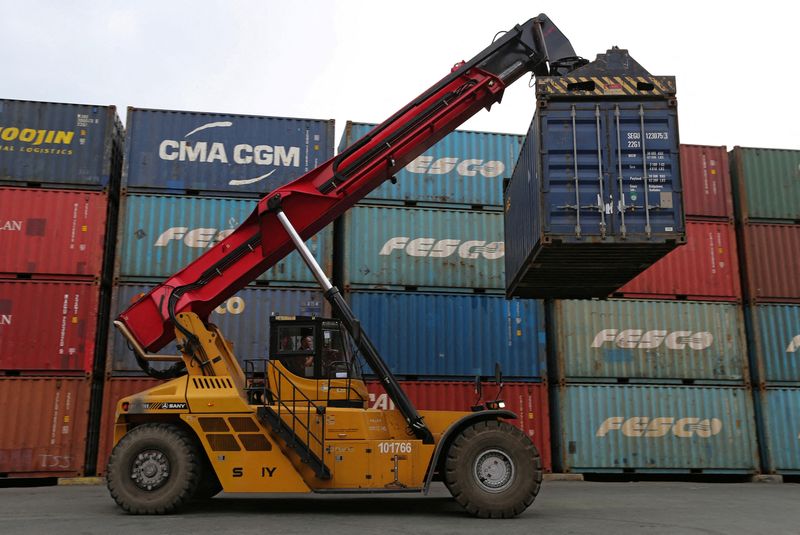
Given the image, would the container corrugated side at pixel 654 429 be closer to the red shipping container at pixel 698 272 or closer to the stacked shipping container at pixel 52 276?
the red shipping container at pixel 698 272

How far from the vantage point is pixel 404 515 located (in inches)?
357

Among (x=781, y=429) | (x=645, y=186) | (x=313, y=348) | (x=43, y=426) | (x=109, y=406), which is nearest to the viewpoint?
(x=313, y=348)

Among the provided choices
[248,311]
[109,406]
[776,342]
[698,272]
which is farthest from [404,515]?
[776,342]

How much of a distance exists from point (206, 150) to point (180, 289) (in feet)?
22.5

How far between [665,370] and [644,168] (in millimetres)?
7393

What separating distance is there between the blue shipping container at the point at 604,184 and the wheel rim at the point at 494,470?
326cm

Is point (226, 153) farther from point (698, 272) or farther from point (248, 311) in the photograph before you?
point (698, 272)

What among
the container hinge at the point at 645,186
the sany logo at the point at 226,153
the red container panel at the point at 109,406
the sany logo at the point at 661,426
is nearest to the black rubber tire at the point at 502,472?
the container hinge at the point at 645,186

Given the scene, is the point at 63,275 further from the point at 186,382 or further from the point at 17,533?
the point at 17,533

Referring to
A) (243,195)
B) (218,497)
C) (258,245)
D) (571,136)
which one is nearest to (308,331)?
(258,245)

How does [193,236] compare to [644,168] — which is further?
[193,236]

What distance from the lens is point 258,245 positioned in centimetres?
1002

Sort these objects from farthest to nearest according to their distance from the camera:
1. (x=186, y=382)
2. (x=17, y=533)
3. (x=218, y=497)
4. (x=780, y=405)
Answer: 1. (x=780, y=405)
2. (x=218, y=497)
3. (x=186, y=382)
4. (x=17, y=533)

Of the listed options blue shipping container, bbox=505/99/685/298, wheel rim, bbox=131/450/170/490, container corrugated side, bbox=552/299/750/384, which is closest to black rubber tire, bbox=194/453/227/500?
wheel rim, bbox=131/450/170/490
